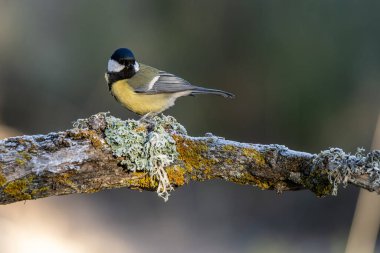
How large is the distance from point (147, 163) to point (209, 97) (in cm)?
621

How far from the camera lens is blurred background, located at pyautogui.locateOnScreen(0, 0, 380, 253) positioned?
7473 millimetres

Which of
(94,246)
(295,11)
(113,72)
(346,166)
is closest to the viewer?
(346,166)

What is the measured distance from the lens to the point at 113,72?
4.74m

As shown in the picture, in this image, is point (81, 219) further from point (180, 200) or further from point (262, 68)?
point (262, 68)

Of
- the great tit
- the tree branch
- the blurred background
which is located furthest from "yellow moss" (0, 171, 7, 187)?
the blurred background

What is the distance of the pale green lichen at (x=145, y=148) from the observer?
9.27 feet

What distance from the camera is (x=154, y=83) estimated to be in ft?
15.6

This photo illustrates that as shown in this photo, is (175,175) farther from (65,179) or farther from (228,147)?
(65,179)

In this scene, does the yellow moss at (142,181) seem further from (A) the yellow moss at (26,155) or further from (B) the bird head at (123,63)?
(B) the bird head at (123,63)

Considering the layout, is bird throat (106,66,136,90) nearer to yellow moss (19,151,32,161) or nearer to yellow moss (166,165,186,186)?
yellow moss (166,165,186,186)

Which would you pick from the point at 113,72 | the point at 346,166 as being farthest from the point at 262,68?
the point at 346,166

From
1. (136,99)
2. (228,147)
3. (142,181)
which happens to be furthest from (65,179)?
(136,99)

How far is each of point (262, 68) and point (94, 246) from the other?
379 cm

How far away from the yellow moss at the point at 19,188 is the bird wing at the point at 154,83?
2.13 m
